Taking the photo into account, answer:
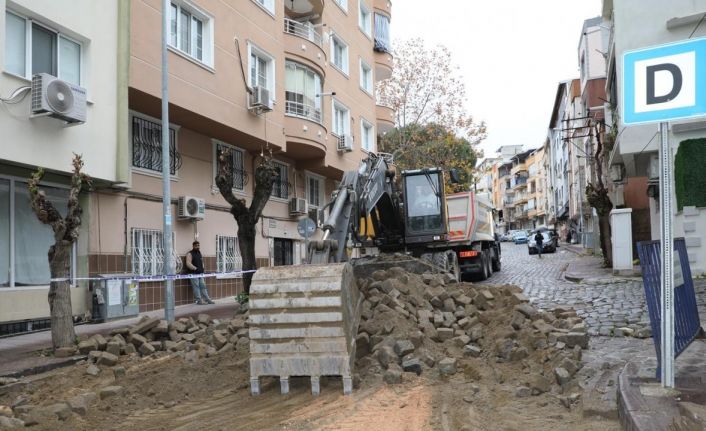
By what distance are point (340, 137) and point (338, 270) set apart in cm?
1643

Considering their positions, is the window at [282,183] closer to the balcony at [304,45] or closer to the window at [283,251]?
the window at [283,251]

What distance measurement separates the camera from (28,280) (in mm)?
11180

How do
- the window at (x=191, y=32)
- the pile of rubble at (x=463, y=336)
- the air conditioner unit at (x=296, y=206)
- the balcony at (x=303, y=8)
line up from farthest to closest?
the balcony at (x=303, y=8)
the air conditioner unit at (x=296, y=206)
the window at (x=191, y=32)
the pile of rubble at (x=463, y=336)

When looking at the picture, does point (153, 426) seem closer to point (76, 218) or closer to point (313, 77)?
point (76, 218)

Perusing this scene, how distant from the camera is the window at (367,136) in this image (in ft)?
84.9

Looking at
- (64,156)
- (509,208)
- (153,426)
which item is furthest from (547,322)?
(509,208)

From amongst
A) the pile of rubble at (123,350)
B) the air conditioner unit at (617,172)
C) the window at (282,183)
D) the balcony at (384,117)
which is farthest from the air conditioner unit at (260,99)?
the air conditioner unit at (617,172)

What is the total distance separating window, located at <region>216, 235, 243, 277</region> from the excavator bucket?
10.5 metres

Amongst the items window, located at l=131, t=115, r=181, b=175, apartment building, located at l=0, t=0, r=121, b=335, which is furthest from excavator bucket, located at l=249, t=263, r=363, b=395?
window, located at l=131, t=115, r=181, b=175

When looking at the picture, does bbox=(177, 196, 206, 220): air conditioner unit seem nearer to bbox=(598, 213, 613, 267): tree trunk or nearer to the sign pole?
the sign pole

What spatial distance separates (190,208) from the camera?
1501 cm

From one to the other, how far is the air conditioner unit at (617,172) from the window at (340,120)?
1021 centimetres

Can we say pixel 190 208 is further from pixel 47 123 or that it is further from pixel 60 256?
pixel 60 256

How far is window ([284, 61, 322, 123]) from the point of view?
1903cm
